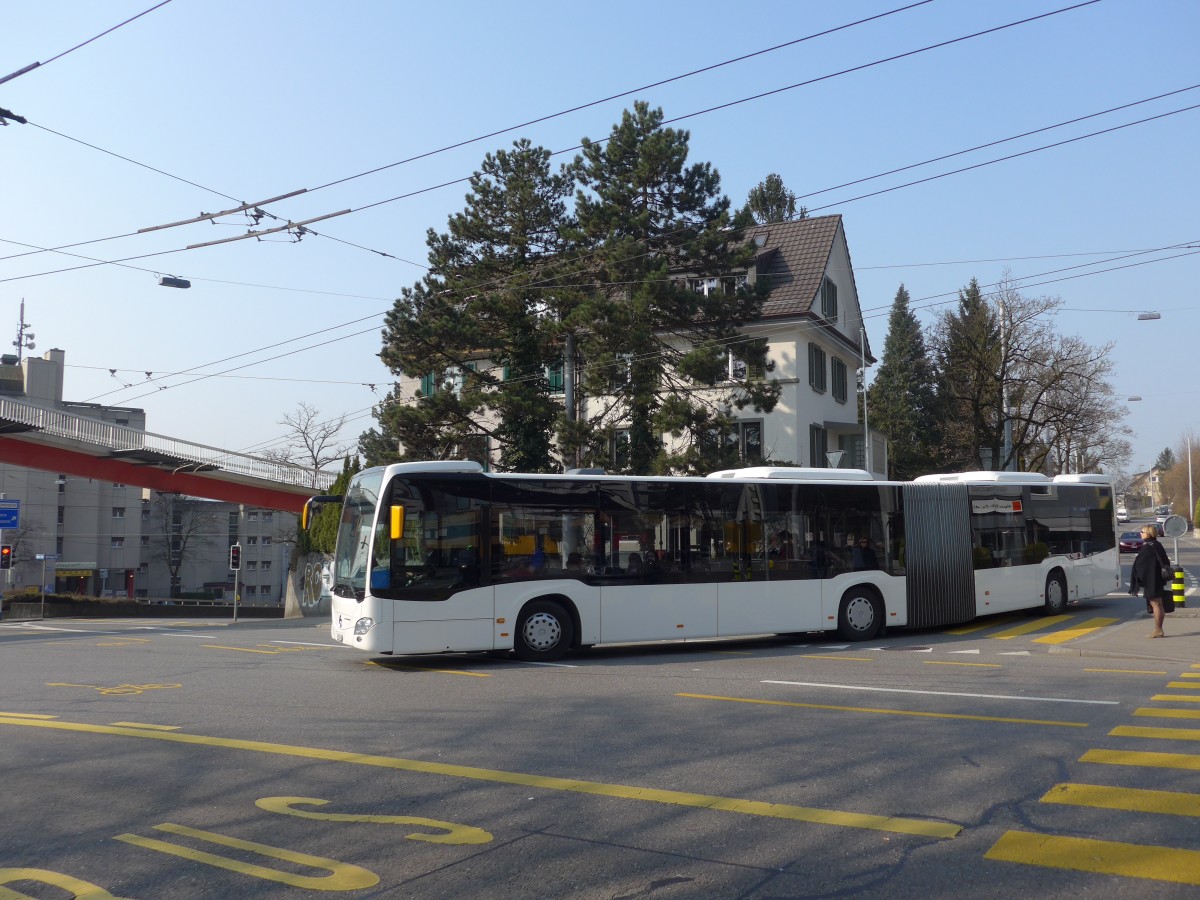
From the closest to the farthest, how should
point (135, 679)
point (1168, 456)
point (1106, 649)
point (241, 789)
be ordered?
point (241, 789) → point (135, 679) → point (1106, 649) → point (1168, 456)

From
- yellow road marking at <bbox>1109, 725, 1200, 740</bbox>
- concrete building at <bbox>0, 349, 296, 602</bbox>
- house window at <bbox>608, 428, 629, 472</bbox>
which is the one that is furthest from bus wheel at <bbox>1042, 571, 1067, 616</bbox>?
concrete building at <bbox>0, 349, 296, 602</bbox>

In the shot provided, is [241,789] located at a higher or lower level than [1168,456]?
lower

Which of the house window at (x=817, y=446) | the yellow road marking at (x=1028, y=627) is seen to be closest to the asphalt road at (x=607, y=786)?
the yellow road marking at (x=1028, y=627)

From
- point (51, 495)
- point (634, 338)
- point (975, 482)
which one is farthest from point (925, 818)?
point (51, 495)

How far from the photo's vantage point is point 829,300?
141 feet

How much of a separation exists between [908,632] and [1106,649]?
4.89 meters

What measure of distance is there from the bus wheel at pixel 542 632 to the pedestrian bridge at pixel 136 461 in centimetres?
2803

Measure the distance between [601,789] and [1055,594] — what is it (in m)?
18.2

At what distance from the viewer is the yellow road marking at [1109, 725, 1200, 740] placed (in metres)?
8.84

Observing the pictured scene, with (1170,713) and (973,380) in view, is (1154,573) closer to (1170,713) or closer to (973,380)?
(1170,713)

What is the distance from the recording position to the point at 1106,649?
15.6 metres

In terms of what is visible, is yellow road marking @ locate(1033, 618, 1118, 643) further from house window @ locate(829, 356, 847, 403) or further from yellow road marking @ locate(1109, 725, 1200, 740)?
house window @ locate(829, 356, 847, 403)

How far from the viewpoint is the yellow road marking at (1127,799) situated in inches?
255

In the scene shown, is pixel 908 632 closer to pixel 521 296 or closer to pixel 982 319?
pixel 521 296
